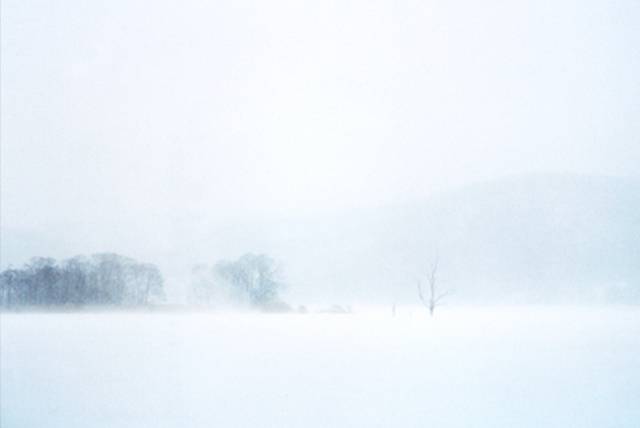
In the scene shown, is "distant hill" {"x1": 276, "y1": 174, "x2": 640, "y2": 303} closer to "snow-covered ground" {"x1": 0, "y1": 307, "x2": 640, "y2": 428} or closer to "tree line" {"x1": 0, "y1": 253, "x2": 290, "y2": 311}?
"snow-covered ground" {"x1": 0, "y1": 307, "x2": 640, "y2": 428}

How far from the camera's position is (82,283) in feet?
13.8

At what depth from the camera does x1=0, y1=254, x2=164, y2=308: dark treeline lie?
13.5 feet

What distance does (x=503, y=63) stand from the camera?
12.4 feet

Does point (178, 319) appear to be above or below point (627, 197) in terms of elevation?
below

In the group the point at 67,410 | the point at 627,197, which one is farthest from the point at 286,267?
the point at 627,197

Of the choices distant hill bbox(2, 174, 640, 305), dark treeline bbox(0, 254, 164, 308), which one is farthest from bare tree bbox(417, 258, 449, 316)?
dark treeline bbox(0, 254, 164, 308)

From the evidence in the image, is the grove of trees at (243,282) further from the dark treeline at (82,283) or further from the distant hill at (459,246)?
the dark treeline at (82,283)

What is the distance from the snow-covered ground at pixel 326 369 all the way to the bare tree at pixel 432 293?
0.28 ft

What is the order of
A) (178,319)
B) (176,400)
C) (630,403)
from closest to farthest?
(630,403) → (176,400) → (178,319)

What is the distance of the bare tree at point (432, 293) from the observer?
380 cm

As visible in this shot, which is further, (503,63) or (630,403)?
(503,63)

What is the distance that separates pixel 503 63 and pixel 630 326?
5.78 feet

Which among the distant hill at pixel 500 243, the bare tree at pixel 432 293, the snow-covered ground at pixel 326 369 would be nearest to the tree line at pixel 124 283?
the snow-covered ground at pixel 326 369

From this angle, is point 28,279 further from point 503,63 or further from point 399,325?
point 503,63
